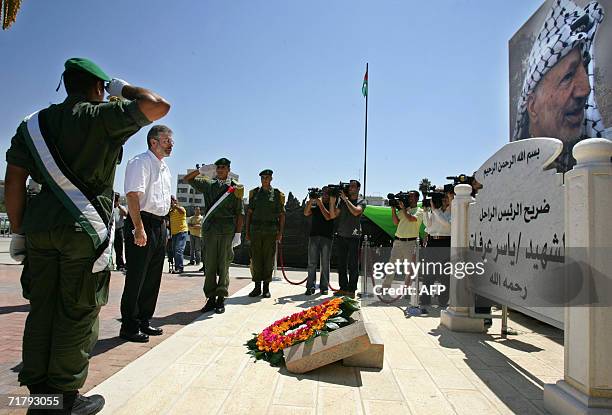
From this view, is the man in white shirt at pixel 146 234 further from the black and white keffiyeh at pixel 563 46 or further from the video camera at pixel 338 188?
the black and white keffiyeh at pixel 563 46

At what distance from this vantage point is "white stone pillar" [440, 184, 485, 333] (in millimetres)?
4750

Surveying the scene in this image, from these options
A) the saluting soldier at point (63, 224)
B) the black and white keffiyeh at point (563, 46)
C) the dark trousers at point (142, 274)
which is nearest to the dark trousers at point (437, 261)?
the dark trousers at point (142, 274)

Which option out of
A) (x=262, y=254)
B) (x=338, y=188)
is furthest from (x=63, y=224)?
(x=338, y=188)

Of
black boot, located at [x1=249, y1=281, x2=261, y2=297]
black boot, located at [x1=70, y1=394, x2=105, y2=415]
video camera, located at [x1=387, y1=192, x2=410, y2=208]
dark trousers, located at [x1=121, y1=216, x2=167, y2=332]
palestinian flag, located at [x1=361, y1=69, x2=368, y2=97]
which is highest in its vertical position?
palestinian flag, located at [x1=361, y1=69, x2=368, y2=97]

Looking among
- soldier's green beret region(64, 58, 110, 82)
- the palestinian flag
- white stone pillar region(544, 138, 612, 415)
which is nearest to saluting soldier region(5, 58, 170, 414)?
soldier's green beret region(64, 58, 110, 82)

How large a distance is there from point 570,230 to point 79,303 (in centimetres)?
290

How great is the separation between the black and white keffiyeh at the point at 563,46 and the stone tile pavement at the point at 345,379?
8.45 meters

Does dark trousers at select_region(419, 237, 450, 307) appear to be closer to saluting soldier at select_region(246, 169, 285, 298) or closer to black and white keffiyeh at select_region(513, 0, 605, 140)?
saluting soldier at select_region(246, 169, 285, 298)

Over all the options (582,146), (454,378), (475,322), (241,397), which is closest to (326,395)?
(241,397)

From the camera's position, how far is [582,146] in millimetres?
2340

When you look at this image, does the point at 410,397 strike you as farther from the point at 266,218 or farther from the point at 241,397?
the point at 266,218

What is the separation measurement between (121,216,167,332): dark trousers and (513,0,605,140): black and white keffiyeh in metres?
10.8

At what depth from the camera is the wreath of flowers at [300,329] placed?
3.29 meters

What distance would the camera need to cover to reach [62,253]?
6.75 ft
